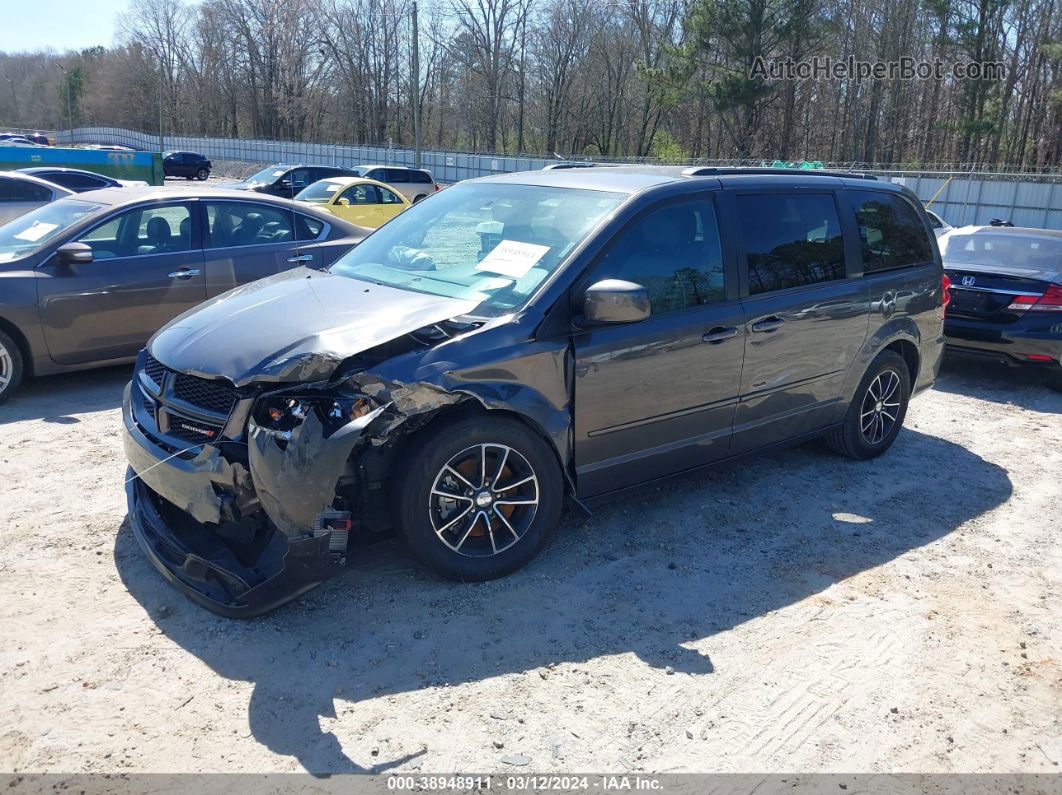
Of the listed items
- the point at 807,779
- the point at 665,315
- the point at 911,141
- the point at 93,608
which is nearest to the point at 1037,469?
the point at 665,315

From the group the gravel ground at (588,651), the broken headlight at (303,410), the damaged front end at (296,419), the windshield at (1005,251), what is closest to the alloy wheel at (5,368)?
the gravel ground at (588,651)

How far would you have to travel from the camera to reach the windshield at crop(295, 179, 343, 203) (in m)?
18.9

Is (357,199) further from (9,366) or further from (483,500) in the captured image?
(483,500)

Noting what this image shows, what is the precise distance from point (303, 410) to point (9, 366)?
4320 millimetres

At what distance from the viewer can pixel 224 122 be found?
269 ft

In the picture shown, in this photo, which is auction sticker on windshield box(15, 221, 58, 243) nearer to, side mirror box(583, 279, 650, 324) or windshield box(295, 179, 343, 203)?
side mirror box(583, 279, 650, 324)

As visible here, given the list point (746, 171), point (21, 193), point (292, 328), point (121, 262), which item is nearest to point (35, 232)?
point (121, 262)

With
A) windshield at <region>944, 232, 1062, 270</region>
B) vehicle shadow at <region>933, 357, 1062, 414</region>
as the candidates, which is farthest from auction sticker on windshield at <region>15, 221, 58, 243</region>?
windshield at <region>944, 232, 1062, 270</region>

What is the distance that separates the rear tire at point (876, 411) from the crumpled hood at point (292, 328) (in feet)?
10.2

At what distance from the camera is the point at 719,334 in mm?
4582

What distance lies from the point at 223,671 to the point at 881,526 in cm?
373

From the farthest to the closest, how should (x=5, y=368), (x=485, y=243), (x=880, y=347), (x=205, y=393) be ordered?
(x=5, y=368), (x=880, y=347), (x=485, y=243), (x=205, y=393)

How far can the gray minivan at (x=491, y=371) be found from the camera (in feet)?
11.4

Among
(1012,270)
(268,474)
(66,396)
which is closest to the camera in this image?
(268,474)
